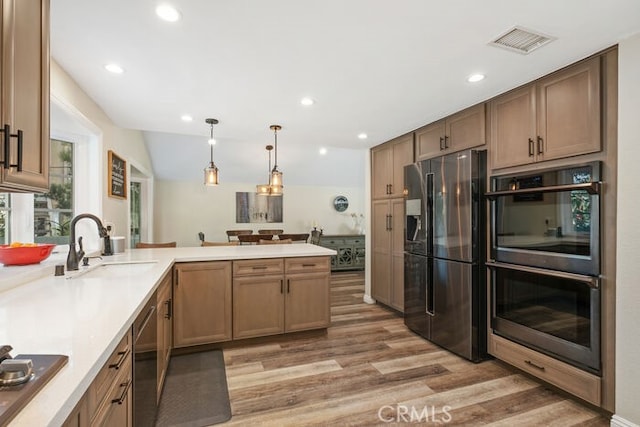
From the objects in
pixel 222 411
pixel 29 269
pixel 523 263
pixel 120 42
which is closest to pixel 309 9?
pixel 120 42

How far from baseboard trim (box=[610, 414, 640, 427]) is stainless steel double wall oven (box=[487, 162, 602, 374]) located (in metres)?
0.23

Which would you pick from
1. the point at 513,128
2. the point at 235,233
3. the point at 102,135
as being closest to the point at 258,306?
the point at 102,135

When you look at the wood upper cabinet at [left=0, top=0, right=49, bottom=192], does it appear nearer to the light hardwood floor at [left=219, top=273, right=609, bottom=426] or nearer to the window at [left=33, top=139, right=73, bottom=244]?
the window at [left=33, top=139, right=73, bottom=244]

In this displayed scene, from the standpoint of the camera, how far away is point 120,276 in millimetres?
1971

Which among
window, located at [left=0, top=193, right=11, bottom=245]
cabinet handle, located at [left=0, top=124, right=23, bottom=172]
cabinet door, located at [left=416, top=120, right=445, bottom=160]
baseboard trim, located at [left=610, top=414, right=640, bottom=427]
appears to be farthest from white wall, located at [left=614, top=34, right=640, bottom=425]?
window, located at [left=0, top=193, right=11, bottom=245]

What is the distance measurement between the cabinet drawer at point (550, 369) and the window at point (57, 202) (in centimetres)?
377

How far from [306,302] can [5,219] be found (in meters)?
2.44

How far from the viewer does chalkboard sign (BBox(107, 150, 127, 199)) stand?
3.05 m

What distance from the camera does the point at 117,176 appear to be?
3287mm

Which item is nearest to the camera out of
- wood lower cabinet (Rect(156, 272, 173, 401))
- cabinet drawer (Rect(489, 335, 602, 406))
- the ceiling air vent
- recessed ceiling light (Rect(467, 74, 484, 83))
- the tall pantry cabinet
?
the ceiling air vent

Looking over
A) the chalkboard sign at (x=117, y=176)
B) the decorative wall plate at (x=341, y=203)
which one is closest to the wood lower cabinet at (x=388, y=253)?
the chalkboard sign at (x=117, y=176)

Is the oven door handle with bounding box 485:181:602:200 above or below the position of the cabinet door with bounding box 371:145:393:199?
below

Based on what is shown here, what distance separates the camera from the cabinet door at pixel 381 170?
3.95 metres

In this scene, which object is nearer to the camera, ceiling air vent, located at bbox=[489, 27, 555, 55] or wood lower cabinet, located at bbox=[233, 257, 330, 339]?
ceiling air vent, located at bbox=[489, 27, 555, 55]
